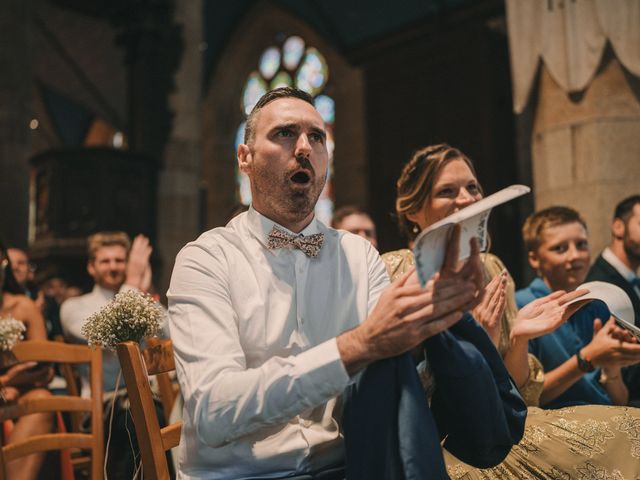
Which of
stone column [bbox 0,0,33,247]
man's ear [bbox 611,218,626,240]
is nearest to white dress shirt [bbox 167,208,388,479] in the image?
man's ear [bbox 611,218,626,240]

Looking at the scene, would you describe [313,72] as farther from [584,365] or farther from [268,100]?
[268,100]

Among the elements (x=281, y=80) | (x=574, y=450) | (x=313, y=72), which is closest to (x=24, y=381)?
(x=574, y=450)

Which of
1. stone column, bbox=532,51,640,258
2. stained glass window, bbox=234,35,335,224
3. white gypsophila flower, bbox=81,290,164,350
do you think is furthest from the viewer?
stained glass window, bbox=234,35,335,224

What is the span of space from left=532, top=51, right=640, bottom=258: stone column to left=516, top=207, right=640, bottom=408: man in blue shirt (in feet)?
3.94

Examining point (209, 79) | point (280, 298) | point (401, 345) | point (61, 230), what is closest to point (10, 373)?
point (280, 298)

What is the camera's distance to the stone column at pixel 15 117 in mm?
9430

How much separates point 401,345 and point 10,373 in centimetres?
215

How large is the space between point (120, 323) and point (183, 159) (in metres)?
8.81

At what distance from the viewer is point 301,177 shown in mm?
2008

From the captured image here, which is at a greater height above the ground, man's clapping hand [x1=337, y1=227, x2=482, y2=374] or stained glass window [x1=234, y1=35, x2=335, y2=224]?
stained glass window [x1=234, y1=35, x2=335, y2=224]

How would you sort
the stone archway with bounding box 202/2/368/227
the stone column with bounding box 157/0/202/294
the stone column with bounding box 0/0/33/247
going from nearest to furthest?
1. the stone column with bounding box 0/0/33/247
2. the stone column with bounding box 157/0/202/294
3. the stone archway with bounding box 202/2/368/227

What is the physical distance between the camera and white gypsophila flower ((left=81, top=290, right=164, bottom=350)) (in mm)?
2443

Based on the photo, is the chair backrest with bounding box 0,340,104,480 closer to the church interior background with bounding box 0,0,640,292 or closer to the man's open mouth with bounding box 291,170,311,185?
the man's open mouth with bounding box 291,170,311,185

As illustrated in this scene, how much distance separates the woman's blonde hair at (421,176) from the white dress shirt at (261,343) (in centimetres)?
87
